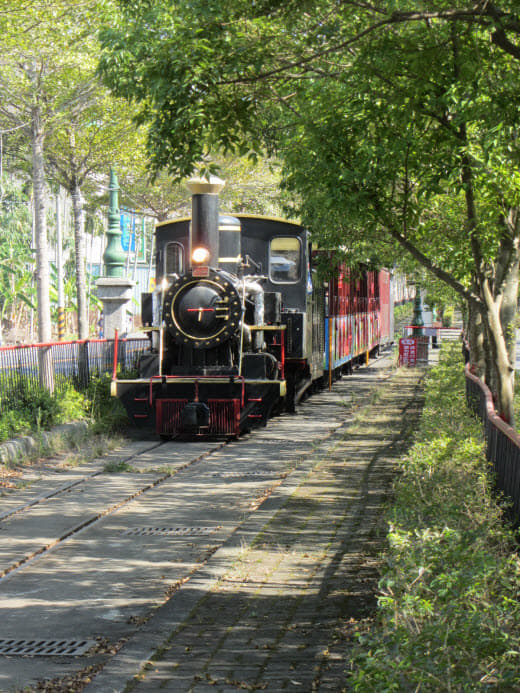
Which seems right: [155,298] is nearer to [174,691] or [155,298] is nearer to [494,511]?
[494,511]

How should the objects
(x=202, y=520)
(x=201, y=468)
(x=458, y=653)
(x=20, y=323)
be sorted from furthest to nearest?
1. (x=20, y=323)
2. (x=201, y=468)
3. (x=202, y=520)
4. (x=458, y=653)

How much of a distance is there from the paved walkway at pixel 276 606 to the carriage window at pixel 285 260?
6757 millimetres

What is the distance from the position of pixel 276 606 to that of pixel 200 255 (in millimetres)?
8782

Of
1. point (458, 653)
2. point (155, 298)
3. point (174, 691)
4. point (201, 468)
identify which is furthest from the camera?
point (155, 298)

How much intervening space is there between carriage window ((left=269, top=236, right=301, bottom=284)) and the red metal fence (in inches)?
Answer: 128

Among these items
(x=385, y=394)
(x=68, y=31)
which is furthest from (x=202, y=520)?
(x=385, y=394)

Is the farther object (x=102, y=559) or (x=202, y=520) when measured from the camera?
(x=202, y=520)

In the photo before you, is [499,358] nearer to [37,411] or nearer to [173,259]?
[37,411]

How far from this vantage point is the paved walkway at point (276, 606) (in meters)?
5.04

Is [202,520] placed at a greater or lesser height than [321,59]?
lesser

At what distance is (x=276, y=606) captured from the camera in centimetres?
629

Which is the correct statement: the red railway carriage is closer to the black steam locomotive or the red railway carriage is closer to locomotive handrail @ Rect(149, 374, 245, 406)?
the black steam locomotive

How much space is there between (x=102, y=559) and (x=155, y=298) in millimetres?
8080

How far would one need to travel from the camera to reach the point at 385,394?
21.3 m
